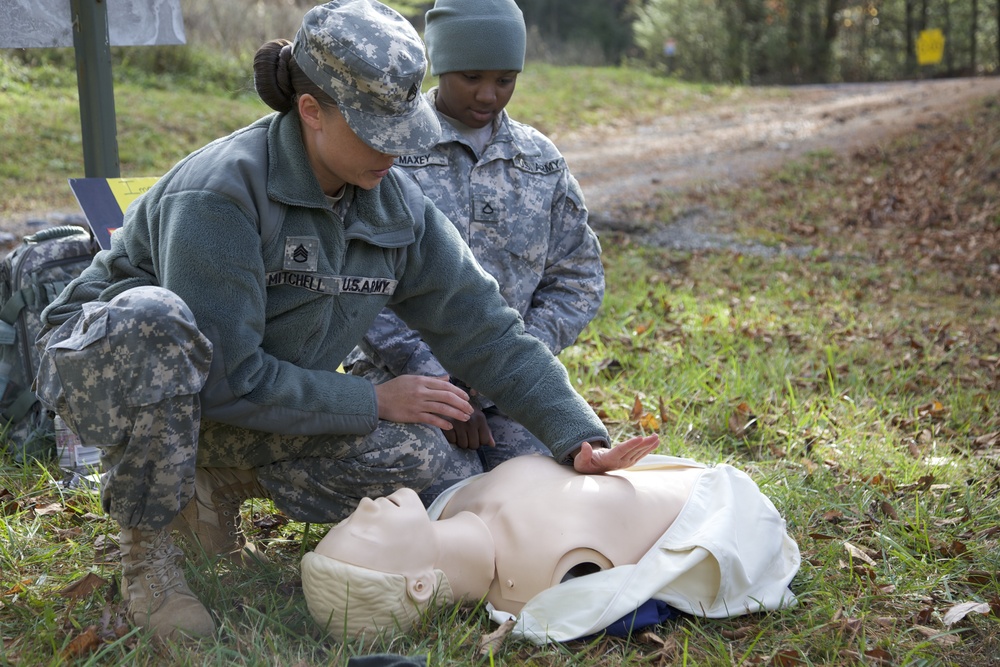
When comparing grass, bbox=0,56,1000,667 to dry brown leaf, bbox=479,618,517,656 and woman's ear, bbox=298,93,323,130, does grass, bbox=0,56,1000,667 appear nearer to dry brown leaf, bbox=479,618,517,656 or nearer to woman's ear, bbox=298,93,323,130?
dry brown leaf, bbox=479,618,517,656

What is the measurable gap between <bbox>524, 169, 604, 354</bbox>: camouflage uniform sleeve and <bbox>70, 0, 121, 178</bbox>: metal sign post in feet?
5.31

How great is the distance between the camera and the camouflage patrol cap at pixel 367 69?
2.21 m

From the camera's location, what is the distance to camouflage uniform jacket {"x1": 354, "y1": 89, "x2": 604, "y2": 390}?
10.7 ft

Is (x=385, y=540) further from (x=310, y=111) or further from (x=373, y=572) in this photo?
(x=310, y=111)

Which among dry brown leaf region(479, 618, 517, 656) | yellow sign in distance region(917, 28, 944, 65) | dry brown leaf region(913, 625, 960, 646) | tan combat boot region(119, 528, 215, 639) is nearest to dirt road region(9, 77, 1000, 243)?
yellow sign in distance region(917, 28, 944, 65)

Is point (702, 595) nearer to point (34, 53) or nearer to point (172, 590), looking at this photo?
point (172, 590)

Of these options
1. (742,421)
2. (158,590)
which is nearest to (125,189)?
(158,590)

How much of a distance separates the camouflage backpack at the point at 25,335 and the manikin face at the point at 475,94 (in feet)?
4.64

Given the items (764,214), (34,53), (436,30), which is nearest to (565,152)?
(764,214)

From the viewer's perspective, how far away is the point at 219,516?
2695 millimetres

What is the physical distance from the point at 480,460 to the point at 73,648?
1449mm

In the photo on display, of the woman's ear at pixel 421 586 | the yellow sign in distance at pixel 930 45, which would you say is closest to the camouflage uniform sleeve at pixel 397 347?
the woman's ear at pixel 421 586

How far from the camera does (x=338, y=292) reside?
2.48 meters

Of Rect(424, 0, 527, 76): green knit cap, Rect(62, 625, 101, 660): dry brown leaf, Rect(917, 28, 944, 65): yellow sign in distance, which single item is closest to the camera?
Rect(62, 625, 101, 660): dry brown leaf
